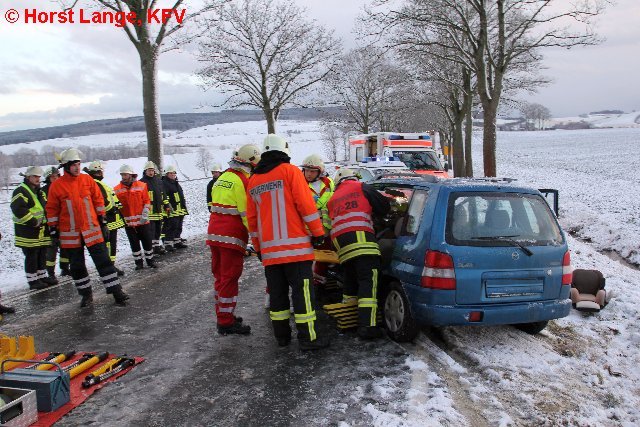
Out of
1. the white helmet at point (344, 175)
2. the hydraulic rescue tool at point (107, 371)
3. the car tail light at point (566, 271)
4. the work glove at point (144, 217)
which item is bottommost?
the hydraulic rescue tool at point (107, 371)

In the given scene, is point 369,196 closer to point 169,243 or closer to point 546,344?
point 546,344

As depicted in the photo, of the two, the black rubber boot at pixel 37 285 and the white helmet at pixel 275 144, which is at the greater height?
the white helmet at pixel 275 144

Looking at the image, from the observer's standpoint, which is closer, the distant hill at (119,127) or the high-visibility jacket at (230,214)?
the high-visibility jacket at (230,214)

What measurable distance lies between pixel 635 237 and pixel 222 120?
15382cm

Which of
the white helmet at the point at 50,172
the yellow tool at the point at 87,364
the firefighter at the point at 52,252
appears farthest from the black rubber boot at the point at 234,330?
the white helmet at the point at 50,172

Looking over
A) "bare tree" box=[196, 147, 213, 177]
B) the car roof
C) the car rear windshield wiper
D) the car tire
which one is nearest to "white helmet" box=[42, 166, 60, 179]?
the car roof

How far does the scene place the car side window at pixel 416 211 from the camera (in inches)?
195

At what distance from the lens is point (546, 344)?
507 centimetres

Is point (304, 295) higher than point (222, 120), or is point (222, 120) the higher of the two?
point (222, 120)

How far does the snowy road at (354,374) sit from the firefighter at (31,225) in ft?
6.15

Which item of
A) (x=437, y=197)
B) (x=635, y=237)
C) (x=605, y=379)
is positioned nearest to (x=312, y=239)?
(x=437, y=197)

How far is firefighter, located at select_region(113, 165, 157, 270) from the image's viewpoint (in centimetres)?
916

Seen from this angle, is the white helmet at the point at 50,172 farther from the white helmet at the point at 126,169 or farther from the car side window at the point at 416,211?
the car side window at the point at 416,211

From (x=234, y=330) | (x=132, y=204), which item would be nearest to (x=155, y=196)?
(x=132, y=204)
